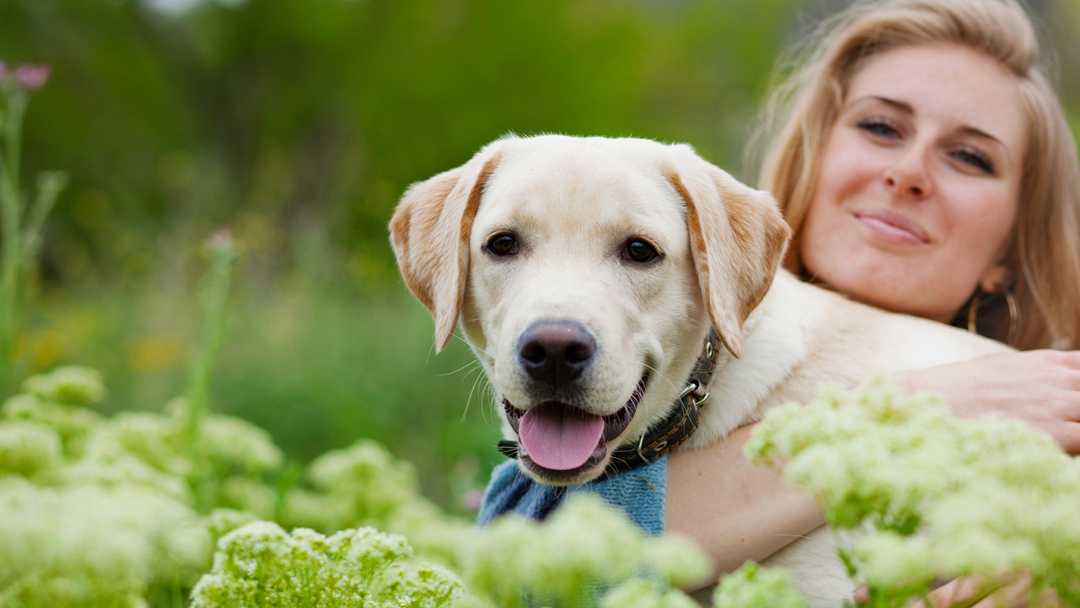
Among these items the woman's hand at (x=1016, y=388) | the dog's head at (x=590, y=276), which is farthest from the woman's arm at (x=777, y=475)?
the dog's head at (x=590, y=276)

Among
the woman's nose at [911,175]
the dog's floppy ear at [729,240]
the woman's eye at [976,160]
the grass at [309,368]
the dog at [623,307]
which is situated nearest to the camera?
the dog at [623,307]

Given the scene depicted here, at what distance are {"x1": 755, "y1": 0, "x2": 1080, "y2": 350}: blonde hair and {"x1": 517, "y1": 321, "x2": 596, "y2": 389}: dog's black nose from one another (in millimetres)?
1702

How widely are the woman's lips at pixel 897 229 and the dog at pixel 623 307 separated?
517 millimetres

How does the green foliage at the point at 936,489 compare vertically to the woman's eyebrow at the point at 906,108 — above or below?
above

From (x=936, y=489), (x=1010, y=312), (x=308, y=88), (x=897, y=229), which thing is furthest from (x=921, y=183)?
(x=308, y=88)

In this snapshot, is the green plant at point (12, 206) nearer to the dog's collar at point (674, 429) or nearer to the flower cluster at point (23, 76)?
the flower cluster at point (23, 76)

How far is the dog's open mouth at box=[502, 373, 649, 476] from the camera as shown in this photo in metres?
2.22

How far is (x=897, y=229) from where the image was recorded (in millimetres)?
3139

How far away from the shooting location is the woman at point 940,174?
3141 millimetres

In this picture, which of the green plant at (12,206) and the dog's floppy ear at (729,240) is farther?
the green plant at (12,206)

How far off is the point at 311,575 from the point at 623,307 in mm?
1084

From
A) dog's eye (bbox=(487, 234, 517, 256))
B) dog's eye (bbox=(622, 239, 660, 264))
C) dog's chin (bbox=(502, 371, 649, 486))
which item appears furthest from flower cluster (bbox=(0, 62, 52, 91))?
dog's eye (bbox=(622, 239, 660, 264))

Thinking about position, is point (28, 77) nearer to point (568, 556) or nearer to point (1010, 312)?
point (568, 556)

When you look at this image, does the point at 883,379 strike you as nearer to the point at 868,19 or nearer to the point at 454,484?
the point at 868,19
